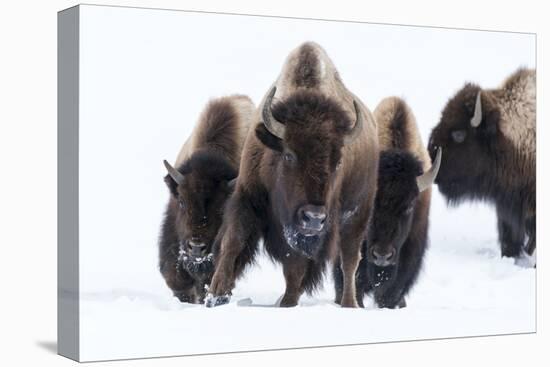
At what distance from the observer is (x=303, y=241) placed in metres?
6.54

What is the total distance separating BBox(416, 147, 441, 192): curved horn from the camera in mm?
7520

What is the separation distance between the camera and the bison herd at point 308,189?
6438mm

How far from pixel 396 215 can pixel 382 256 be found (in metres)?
0.29

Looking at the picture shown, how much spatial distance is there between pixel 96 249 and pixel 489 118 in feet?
11.5

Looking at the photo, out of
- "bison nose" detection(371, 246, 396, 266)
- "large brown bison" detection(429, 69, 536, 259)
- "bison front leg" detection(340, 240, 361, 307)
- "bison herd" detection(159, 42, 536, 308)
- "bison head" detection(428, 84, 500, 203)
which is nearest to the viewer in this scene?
"bison herd" detection(159, 42, 536, 308)

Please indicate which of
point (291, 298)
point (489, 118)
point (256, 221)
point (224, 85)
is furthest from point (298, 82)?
point (489, 118)

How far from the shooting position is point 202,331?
646 centimetres

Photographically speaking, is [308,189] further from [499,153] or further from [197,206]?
[499,153]

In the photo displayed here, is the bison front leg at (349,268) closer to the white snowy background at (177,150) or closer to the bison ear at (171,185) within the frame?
the white snowy background at (177,150)

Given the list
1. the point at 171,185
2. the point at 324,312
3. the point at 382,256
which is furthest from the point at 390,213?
the point at 171,185

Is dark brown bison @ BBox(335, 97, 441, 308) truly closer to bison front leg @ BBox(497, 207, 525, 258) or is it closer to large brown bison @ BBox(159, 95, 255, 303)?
bison front leg @ BBox(497, 207, 525, 258)

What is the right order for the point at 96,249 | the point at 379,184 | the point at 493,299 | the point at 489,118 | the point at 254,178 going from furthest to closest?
the point at 489,118 → the point at 493,299 → the point at 379,184 → the point at 254,178 → the point at 96,249

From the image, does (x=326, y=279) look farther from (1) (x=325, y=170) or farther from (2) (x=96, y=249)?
(2) (x=96, y=249)

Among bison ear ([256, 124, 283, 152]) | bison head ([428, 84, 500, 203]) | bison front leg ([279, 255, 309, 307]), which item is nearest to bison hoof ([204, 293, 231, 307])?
bison front leg ([279, 255, 309, 307])
